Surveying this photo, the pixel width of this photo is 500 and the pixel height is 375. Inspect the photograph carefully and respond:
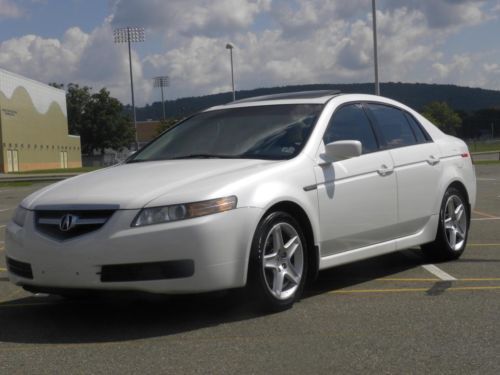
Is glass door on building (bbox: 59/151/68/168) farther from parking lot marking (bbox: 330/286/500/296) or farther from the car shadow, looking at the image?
parking lot marking (bbox: 330/286/500/296)

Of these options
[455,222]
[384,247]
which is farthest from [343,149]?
[455,222]

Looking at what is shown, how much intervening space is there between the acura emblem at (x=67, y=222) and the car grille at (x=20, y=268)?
39cm

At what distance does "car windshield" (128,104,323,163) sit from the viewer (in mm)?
5992

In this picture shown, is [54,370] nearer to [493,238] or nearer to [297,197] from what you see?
[297,197]

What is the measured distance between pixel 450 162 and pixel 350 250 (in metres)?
1.97

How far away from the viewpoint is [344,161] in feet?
20.3

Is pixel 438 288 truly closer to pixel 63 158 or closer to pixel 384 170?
pixel 384 170

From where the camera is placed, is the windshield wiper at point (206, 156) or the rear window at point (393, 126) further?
the rear window at point (393, 126)

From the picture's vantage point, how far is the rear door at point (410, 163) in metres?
6.81

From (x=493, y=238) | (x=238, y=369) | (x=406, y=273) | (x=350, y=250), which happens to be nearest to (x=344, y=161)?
(x=350, y=250)

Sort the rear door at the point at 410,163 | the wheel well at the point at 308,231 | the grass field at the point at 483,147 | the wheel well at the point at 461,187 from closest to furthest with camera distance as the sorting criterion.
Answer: the wheel well at the point at 308,231
the rear door at the point at 410,163
the wheel well at the point at 461,187
the grass field at the point at 483,147

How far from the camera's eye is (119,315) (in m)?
5.64

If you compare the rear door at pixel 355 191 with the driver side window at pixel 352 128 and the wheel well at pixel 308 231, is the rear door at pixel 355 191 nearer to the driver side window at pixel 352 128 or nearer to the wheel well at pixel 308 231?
the driver side window at pixel 352 128

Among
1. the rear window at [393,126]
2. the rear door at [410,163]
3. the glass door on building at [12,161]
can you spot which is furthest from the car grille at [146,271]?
the glass door on building at [12,161]
